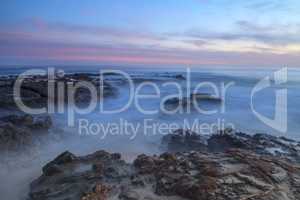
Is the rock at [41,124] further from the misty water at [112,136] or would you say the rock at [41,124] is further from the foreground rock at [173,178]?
the foreground rock at [173,178]

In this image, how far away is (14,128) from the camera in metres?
7.92

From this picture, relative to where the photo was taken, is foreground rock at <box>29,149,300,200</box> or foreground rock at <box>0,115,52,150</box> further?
foreground rock at <box>0,115,52,150</box>

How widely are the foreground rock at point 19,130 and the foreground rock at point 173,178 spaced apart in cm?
225

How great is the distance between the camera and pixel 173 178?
15.9 feet

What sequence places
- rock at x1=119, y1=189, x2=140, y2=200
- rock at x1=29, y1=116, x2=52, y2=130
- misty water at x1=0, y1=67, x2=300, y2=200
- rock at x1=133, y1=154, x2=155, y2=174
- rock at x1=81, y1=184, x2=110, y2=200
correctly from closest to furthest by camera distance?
rock at x1=81, y1=184, x2=110, y2=200 → rock at x1=119, y1=189, x2=140, y2=200 → rock at x1=133, y1=154, x2=155, y2=174 → misty water at x1=0, y1=67, x2=300, y2=200 → rock at x1=29, y1=116, x2=52, y2=130

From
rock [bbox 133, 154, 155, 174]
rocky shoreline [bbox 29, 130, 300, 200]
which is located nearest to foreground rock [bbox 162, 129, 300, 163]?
rocky shoreline [bbox 29, 130, 300, 200]

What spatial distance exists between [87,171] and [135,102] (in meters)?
12.1

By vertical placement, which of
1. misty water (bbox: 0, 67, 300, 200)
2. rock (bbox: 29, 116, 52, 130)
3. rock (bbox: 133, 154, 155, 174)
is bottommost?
misty water (bbox: 0, 67, 300, 200)

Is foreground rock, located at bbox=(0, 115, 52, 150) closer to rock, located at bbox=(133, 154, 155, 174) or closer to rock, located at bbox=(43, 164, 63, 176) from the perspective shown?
rock, located at bbox=(43, 164, 63, 176)

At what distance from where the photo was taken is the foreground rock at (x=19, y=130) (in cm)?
753

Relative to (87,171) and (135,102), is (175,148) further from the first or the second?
(135,102)

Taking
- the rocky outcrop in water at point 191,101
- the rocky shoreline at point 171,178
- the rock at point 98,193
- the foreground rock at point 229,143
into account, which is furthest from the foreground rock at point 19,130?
the rocky outcrop in water at point 191,101

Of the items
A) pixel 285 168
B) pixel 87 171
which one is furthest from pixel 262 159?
pixel 87 171

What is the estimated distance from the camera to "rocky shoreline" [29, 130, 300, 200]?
A: 178 inches
